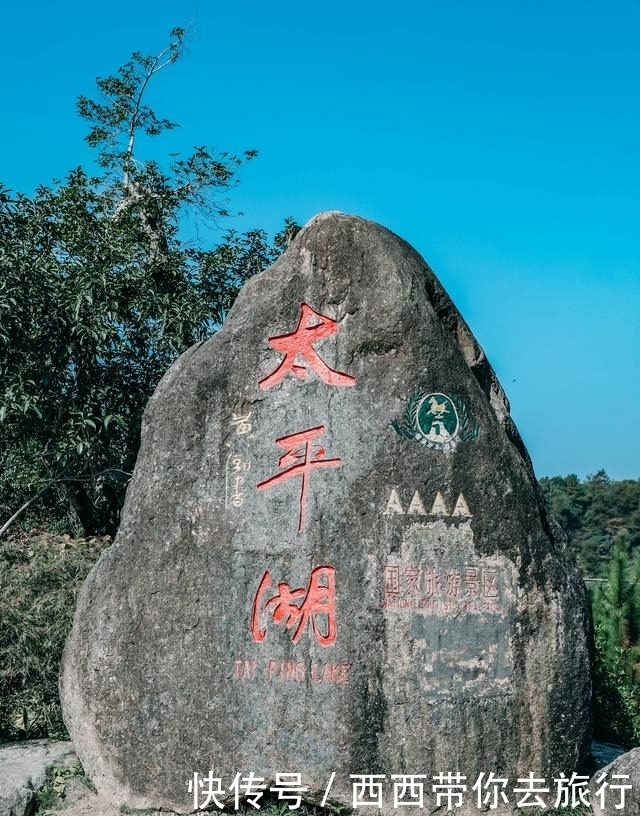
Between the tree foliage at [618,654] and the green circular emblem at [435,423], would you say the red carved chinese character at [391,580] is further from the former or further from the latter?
the tree foliage at [618,654]

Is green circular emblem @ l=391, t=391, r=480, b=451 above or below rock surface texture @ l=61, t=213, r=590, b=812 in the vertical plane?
above

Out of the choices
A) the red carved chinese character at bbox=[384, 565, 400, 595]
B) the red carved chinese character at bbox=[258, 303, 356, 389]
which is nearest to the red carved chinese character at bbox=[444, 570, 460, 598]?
the red carved chinese character at bbox=[384, 565, 400, 595]

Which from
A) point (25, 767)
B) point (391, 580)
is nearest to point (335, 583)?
point (391, 580)

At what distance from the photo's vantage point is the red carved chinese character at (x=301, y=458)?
20.4ft

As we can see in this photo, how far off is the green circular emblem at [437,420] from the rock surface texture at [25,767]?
326cm

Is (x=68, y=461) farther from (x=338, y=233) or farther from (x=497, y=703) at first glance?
(x=497, y=703)

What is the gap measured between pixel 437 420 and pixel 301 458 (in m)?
0.87

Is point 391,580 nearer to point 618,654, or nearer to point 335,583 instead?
point 335,583

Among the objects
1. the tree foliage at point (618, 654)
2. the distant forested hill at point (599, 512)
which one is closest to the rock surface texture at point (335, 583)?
the tree foliage at point (618, 654)

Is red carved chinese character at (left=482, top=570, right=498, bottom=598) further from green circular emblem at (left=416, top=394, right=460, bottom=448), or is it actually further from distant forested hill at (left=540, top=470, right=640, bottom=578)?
distant forested hill at (left=540, top=470, right=640, bottom=578)

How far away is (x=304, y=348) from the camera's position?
6.34 metres

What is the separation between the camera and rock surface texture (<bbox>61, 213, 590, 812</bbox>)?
6.00m

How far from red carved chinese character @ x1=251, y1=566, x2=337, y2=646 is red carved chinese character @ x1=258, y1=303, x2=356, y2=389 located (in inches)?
47.5

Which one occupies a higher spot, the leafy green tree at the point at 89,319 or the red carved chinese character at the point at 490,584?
the leafy green tree at the point at 89,319
